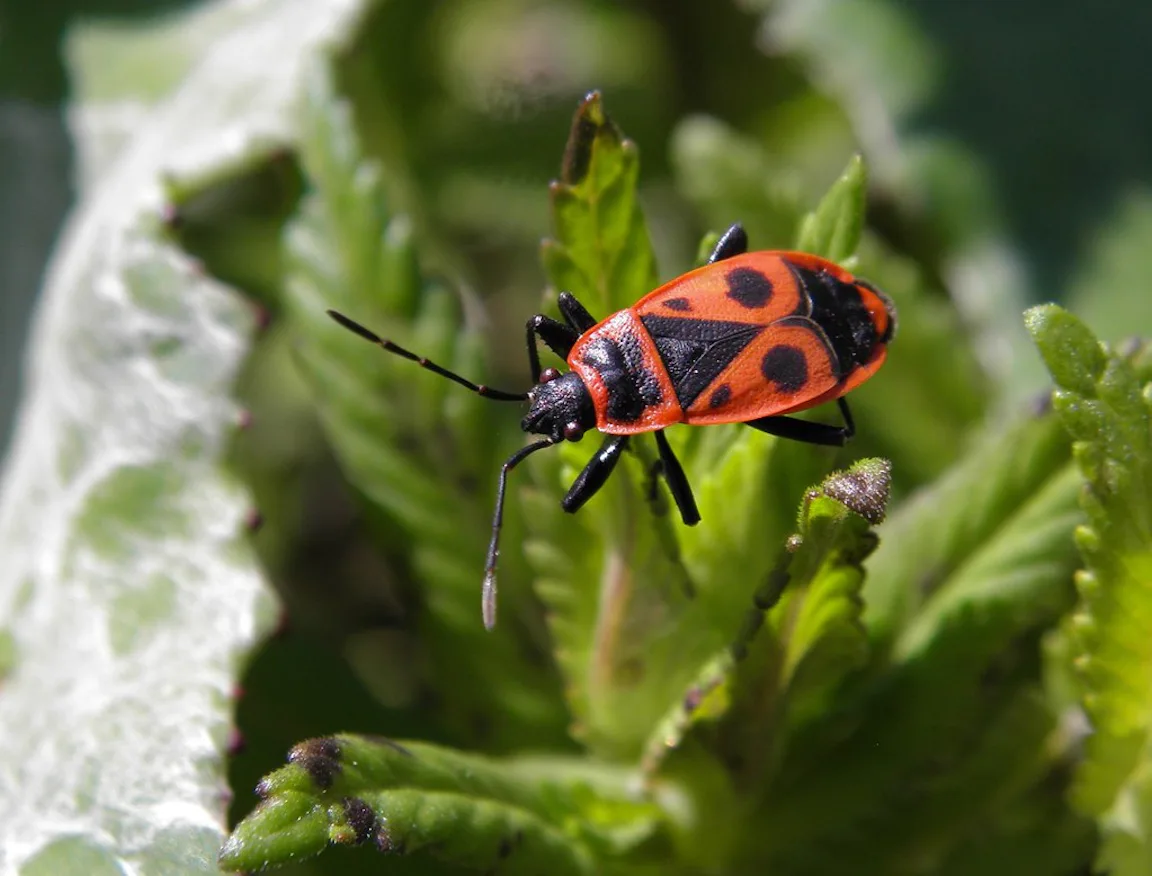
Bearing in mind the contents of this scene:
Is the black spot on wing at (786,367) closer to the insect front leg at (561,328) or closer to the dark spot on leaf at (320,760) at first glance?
the insect front leg at (561,328)

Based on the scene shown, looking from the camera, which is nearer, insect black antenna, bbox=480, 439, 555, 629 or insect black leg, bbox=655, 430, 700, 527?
insect black leg, bbox=655, 430, 700, 527

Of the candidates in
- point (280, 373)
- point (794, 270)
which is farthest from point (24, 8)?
point (794, 270)

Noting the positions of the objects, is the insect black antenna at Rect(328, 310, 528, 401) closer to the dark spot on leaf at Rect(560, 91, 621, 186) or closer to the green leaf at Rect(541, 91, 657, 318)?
the green leaf at Rect(541, 91, 657, 318)

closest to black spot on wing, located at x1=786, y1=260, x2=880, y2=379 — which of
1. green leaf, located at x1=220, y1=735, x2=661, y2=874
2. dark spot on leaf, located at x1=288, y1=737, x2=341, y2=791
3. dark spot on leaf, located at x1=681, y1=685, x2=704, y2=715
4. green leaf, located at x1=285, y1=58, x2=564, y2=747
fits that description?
dark spot on leaf, located at x1=681, y1=685, x2=704, y2=715

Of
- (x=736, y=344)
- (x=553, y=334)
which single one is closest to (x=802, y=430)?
(x=736, y=344)

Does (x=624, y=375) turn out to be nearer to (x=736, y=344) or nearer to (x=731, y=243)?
(x=736, y=344)

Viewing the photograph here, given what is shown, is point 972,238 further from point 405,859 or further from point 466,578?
point 405,859
